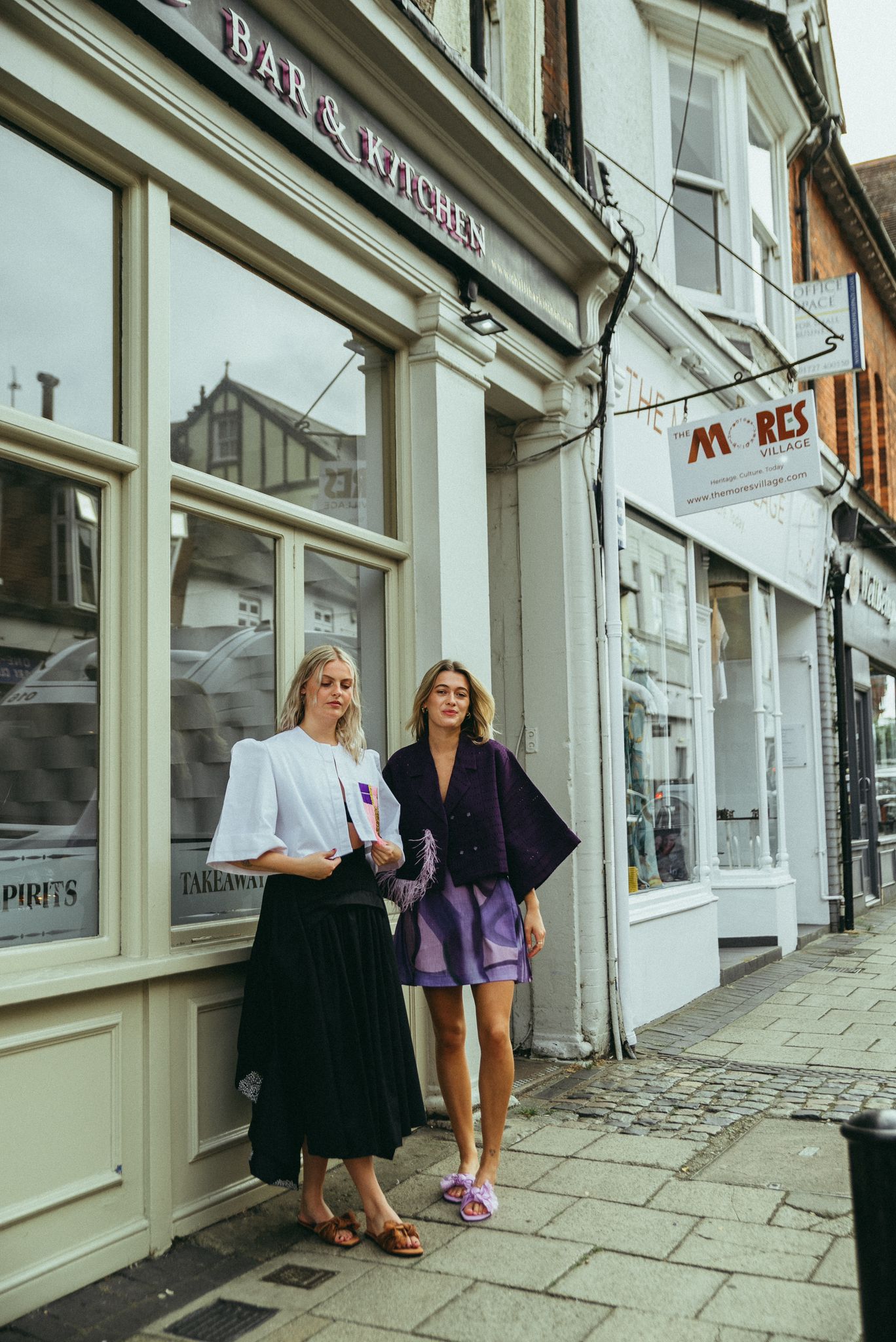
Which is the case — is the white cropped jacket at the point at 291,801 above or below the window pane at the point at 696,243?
below

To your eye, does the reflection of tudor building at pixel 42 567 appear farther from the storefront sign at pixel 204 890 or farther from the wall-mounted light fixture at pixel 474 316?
the wall-mounted light fixture at pixel 474 316

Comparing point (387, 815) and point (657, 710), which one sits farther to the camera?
point (657, 710)

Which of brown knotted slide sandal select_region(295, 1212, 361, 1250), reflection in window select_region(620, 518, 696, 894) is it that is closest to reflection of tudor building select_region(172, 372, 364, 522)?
brown knotted slide sandal select_region(295, 1212, 361, 1250)

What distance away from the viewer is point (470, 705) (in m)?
4.58

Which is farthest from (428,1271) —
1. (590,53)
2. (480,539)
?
(590,53)

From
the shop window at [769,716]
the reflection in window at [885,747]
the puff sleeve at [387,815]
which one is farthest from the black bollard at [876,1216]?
the reflection in window at [885,747]

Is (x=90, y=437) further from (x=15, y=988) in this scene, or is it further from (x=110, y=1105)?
(x=110, y=1105)

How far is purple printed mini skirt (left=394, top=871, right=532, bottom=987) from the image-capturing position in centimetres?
434

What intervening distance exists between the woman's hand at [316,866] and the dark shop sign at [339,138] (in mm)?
2819

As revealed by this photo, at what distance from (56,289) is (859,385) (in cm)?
1607

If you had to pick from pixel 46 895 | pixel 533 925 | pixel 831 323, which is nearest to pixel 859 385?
pixel 831 323

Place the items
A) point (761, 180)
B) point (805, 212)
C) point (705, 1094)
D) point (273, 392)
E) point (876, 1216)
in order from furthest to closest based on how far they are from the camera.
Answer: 1. point (805, 212)
2. point (761, 180)
3. point (705, 1094)
4. point (273, 392)
5. point (876, 1216)

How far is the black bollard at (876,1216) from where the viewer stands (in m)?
2.70

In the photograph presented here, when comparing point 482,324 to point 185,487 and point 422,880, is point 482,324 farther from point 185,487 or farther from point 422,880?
point 422,880
